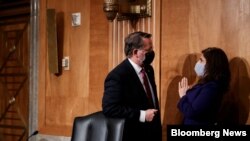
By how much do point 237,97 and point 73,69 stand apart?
165cm

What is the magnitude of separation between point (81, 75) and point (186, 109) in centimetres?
145

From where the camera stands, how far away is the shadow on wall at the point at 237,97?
3.16 metres

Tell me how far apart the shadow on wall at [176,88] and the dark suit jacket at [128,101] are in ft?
1.68

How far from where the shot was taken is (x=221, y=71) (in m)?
2.99

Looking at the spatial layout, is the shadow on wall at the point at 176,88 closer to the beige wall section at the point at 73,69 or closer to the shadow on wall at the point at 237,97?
the shadow on wall at the point at 237,97

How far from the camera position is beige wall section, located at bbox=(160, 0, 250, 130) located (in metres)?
3.19

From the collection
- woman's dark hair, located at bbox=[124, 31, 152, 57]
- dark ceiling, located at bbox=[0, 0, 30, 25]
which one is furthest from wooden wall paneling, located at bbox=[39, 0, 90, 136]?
woman's dark hair, located at bbox=[124, 31, 152, 57]

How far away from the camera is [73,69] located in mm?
4281

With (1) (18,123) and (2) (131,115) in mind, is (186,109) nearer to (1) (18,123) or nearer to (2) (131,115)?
(2) (131,115)

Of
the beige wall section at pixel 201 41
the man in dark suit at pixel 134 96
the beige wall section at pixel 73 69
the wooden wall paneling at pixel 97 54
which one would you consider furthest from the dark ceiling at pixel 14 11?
the man in dark suit at pixel 134 96

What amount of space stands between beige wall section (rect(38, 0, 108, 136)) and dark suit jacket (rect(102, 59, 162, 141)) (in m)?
1.05

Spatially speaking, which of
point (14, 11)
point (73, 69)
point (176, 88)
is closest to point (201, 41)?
point (176, 88)

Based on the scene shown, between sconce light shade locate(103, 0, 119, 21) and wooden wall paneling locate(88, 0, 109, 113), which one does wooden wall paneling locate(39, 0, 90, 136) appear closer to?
wooden wall paneling locate(88, 0, 109, 113)

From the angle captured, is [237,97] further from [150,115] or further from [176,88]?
[150,115]
